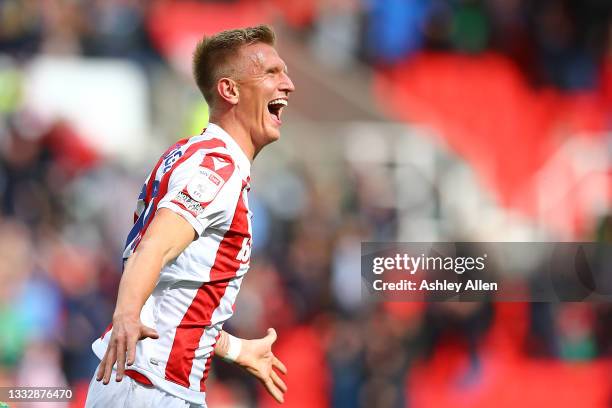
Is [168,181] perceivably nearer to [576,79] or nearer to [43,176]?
[43,176]

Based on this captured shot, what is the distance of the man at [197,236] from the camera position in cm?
297

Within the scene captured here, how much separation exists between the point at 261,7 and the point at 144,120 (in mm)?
2409

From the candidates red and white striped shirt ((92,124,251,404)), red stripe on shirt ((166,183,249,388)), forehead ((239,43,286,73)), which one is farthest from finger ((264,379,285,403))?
forehead ((239,43,286,73))

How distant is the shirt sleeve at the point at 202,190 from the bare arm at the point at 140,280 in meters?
0.04

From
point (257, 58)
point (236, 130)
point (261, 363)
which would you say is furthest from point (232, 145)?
point (261, 363)

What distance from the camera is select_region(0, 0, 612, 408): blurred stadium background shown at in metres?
8.44

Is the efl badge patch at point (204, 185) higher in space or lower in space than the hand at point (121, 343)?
higher

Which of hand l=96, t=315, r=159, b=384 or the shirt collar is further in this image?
the shirt collar

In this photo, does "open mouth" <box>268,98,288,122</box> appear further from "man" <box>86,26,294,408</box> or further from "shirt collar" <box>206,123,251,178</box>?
"shirt collar" <box>206,123,251,178</box>

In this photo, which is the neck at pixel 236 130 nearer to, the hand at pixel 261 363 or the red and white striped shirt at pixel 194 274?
the red and white striped shirt at pixel 194 274

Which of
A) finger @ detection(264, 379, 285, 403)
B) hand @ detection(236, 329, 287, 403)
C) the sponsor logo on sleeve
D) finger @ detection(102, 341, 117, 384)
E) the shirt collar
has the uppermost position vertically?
the shirt collar

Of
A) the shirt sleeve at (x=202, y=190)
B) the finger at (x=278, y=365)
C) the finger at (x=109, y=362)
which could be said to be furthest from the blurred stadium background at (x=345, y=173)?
the finger at (x=109, y=362)

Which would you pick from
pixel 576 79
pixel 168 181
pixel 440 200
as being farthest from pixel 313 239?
pixel 168 181

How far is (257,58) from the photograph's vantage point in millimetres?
3670
